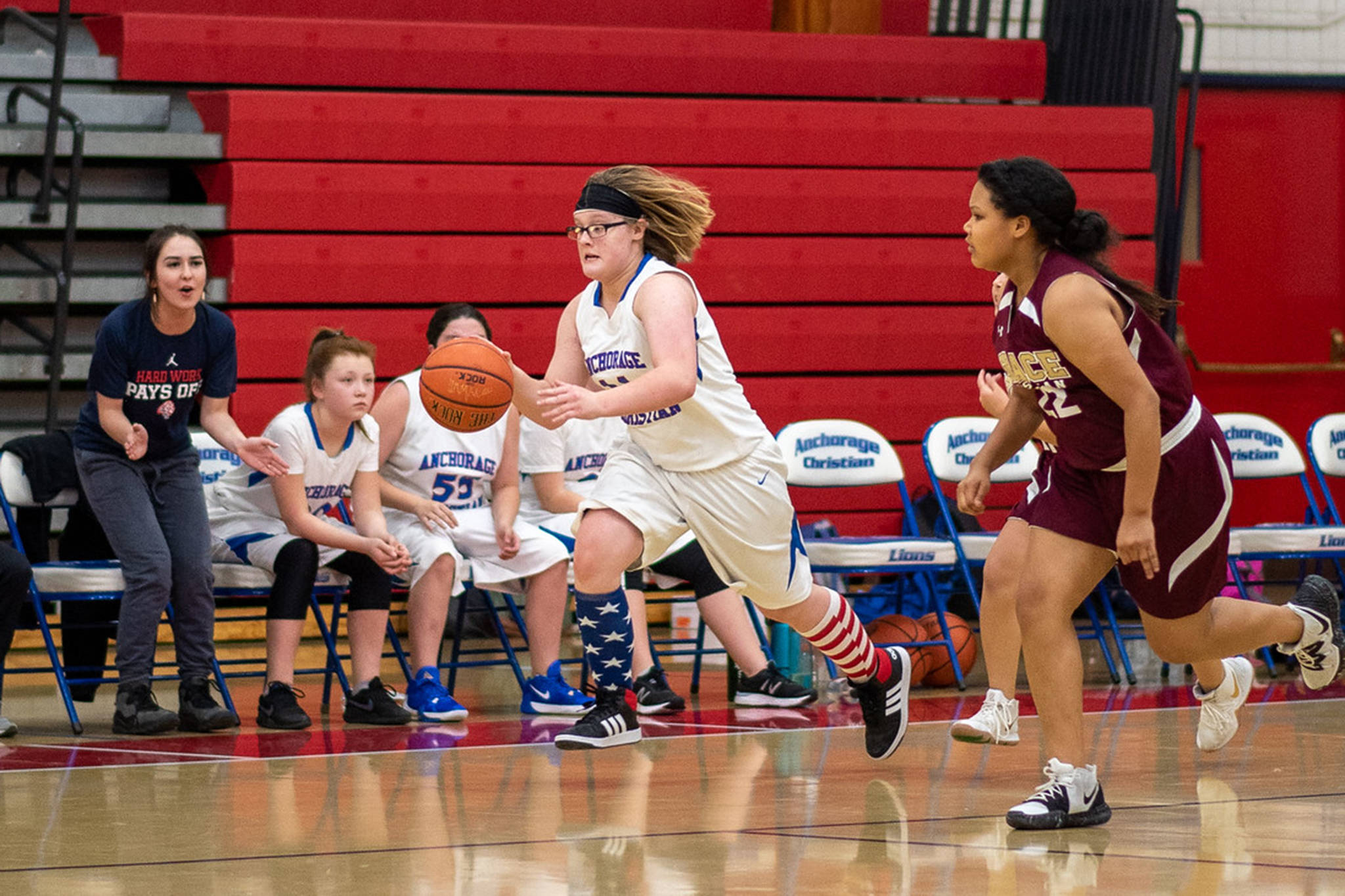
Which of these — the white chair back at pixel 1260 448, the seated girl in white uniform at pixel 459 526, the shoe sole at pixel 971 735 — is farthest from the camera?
the white chair back at pixel 1260 448

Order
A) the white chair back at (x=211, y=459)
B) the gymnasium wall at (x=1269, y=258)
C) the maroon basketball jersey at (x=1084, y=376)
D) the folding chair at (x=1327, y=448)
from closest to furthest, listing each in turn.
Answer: the maroon basketball jersey at (x=1084, y=376) → the white chair back at (x=211, y=459) → the folding chair at (x=1327, y=448) → the gymnasium wall at (x=1269, y=258)

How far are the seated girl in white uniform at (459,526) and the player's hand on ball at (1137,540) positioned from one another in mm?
2738

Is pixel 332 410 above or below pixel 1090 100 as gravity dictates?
below

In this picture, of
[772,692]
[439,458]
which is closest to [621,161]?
[439,458]

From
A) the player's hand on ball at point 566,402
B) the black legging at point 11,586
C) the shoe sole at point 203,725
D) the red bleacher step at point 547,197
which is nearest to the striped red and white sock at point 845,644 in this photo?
the player's hand on ball at point 566,402

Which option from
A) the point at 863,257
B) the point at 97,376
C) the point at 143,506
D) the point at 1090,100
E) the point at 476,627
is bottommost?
the point at 476,627

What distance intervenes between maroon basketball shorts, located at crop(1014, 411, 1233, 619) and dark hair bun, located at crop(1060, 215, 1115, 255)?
454 mm

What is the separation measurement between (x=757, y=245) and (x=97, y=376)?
400 centimetres

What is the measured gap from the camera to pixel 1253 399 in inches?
451

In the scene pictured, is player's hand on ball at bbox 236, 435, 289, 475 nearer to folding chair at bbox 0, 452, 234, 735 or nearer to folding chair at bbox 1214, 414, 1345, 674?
folding chair at bbox 0, 452, 234, 735

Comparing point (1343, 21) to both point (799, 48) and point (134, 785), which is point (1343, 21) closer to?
point (799, 48)

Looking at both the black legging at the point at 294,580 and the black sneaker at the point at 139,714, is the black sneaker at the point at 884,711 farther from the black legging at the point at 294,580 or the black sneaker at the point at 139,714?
the black sneaker at the point at 139,714

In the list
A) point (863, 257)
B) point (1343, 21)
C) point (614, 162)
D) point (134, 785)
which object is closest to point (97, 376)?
point (134, 785)

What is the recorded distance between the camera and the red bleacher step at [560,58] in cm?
848
